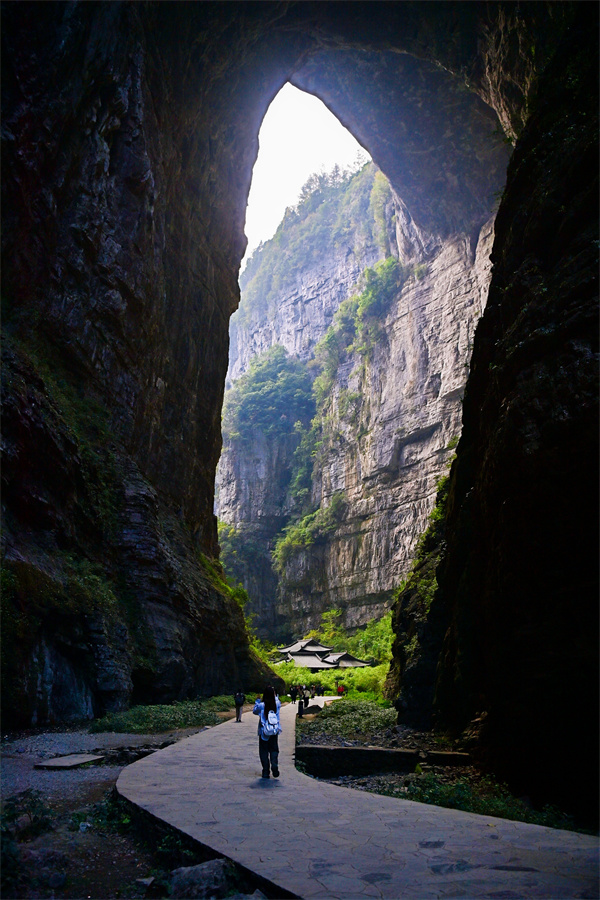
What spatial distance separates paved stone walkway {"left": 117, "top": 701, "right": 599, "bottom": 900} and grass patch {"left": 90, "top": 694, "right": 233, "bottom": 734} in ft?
18.6

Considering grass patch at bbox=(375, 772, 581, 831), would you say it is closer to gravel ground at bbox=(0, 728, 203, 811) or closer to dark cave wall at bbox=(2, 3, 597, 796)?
dark cave wall at bbox=(2, 3, 597, 796)

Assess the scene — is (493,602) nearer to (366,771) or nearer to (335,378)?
(366,771)

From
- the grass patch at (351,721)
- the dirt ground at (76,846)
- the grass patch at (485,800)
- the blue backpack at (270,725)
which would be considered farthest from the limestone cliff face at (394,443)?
the dirt ground at (76,846)

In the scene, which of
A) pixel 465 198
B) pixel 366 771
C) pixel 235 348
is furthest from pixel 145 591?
pixel 235 348

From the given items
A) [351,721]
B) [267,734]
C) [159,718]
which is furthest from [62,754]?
[351,721]

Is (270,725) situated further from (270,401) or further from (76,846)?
(270,401)

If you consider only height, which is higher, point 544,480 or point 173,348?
point 173,348

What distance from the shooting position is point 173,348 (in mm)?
24766

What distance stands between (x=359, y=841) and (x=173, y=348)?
73.4 ft

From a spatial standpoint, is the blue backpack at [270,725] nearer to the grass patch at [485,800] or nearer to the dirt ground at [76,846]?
the grass patch at [485,800]

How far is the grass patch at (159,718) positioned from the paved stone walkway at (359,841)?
5.68 meters

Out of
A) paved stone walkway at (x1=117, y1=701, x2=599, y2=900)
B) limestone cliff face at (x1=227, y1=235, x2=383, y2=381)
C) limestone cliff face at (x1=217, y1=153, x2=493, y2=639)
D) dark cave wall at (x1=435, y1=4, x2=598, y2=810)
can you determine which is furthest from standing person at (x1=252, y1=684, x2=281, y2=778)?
limestone cliff face at (x1=227, y1=235, x2=383, y2=381)

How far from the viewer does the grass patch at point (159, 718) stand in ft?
41.6

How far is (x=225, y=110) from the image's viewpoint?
28.5 m
